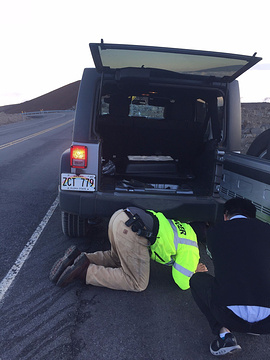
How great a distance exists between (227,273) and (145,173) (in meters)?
2.96

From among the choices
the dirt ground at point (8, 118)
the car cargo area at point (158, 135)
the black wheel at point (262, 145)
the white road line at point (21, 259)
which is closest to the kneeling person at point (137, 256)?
the white road line at point (21, 259)

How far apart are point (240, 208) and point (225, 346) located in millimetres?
1084

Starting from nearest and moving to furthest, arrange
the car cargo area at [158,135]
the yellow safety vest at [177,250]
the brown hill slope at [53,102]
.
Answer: the yellow safety vest at [177,250] → the car cargo area at [158,135] → the brown hill slope at [53,102]

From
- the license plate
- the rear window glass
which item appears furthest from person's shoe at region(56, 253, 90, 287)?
Result: the rear window glass

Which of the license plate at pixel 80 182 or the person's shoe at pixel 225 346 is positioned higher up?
the license plate at pixel 80 182

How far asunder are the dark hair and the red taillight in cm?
188

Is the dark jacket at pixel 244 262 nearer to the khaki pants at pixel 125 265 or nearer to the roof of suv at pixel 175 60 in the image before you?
the khaki pants at pixel 125 265

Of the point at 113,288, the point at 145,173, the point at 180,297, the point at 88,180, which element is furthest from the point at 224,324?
the point at 145,173

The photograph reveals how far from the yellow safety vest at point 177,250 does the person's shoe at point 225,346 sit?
806mm

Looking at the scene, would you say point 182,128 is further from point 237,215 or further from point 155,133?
point 237,215

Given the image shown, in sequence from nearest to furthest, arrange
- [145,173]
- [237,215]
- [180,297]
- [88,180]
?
[237,215] → [180,297] → [88,180] → [145,173]

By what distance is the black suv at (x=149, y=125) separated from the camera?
11.5 ft

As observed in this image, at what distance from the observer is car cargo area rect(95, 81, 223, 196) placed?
15.5ft

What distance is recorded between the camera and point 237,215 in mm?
2484
